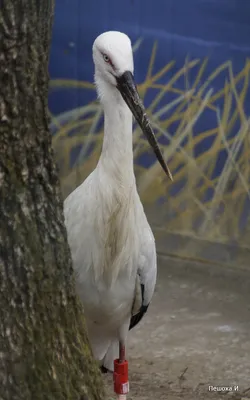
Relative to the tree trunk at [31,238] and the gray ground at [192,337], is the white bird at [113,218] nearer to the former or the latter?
the gray ground at [192,337]

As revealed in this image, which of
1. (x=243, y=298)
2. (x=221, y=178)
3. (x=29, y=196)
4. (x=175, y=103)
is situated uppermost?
(x=175, y=103)

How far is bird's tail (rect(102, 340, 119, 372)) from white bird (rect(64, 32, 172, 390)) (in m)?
0.30

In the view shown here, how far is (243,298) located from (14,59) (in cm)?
408

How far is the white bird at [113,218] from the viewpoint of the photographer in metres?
4.55

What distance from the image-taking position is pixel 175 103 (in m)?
7.26

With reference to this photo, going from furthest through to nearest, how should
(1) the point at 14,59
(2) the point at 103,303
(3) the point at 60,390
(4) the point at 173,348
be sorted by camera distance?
(4) the point at 173,348, (2) the point at 103,303, (3) the point at 60,390, (1) the point at 14,59

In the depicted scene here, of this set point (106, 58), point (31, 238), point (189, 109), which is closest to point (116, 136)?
point (106, 58)

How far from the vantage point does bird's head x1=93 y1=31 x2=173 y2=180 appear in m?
4.46

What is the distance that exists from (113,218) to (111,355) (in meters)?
1.07

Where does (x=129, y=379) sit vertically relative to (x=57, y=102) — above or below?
below

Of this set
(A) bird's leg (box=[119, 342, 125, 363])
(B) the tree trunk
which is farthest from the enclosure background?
(B) the tree trunk

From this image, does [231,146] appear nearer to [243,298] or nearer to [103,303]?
[243,298]

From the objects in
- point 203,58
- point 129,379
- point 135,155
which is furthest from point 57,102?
point 129,379

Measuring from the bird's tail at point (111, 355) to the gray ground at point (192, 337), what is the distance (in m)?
0.18
